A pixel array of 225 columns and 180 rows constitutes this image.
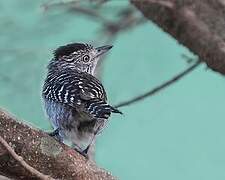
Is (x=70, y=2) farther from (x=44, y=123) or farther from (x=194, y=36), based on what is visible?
(x=44, y=123)

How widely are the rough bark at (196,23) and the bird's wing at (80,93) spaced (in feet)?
1.50

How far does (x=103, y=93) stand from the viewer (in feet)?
11.1

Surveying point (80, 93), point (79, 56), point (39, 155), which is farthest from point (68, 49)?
point (39, 155)

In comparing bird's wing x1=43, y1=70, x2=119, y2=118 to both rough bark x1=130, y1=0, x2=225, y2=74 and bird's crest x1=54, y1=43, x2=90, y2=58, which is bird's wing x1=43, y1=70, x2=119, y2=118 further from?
bird's crest x1=54, y1=43, x2=90, y2=58

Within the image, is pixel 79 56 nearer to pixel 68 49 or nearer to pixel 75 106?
pixel 68 49

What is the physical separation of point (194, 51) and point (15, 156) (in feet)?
4.56

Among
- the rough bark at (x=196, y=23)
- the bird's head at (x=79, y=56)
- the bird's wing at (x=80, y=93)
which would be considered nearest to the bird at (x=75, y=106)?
the bird's wing at (x=80, y=93)

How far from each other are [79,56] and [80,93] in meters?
1.28

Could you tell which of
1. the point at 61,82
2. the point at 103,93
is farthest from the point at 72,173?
the point at 61,82

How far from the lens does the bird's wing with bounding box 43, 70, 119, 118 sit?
300cm

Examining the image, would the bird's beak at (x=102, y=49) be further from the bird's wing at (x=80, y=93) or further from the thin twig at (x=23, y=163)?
the thin twig at (x=23, y=163)

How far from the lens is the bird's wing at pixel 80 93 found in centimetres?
300

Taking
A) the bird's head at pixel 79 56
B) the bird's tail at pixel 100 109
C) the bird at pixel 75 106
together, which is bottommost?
the bird's head at pixel 79 56

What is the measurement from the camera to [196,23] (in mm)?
3434
